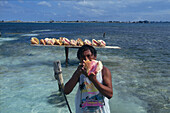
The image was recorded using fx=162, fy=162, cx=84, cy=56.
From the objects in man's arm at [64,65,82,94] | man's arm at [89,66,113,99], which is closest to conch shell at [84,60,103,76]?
man's arm at [89,66,113,99]

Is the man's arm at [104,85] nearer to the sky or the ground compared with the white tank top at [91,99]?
nearer to the sky

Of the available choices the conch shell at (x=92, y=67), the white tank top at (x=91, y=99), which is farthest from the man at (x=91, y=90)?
the conch shell at (x=92, y=67)

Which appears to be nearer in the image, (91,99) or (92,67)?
(92,67)

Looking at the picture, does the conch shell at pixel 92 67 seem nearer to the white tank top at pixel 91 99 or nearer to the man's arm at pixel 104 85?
the man's arm at pixel 104 85

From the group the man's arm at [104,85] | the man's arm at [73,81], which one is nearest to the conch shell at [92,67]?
the man's arm at [104,85]

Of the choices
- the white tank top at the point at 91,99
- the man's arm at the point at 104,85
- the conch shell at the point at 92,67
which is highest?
the conch shell at the point at 92,67

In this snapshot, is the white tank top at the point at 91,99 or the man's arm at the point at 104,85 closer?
the man's arm at the point at 104,85

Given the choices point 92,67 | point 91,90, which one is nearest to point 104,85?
point 91,90

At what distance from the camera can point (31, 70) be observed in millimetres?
9977

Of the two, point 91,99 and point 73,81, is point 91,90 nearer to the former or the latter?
point 91,99

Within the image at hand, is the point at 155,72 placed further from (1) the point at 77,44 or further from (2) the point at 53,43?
(2) the point at 53,43

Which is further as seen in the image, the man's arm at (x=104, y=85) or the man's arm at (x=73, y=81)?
the man's arm at (x=73, y=81)

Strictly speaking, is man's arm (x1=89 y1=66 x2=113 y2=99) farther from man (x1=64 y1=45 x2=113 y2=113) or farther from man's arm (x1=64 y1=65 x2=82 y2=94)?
man's arm (x1=64 y1=65 x2=82 y2=94)

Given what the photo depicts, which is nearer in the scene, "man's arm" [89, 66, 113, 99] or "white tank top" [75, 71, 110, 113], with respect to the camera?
"man's arm" [89, 66, 113, 99]
